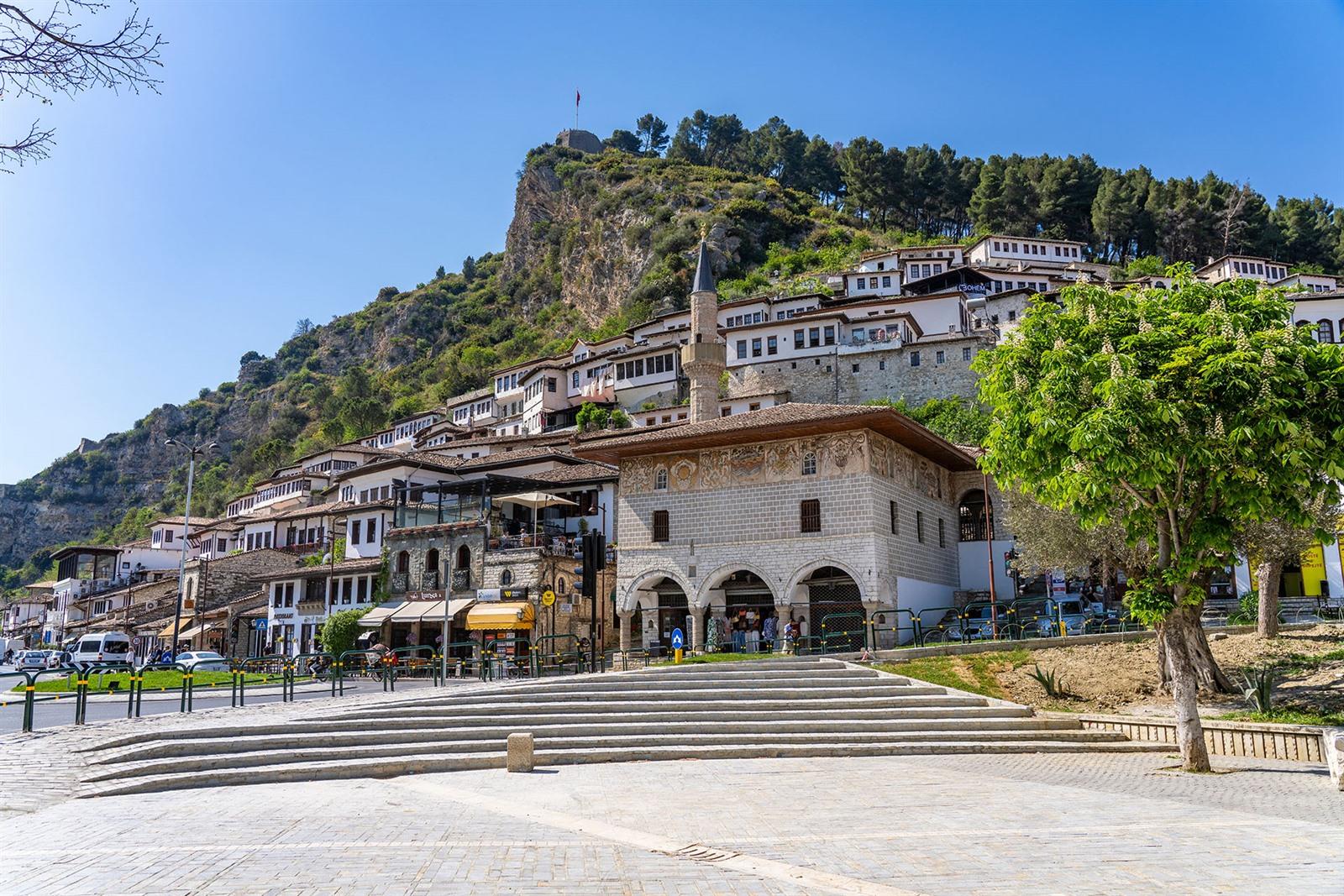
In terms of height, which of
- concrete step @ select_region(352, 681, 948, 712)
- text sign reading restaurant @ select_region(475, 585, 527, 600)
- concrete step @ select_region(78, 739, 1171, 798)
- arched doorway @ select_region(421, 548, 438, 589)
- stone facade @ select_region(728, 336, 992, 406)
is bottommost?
concrete step @ select_region(78, 739, 1171, 798)

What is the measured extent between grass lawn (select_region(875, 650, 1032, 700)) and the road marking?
10953 millimetres

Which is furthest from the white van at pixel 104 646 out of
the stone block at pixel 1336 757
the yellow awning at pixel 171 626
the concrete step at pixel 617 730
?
the stone block at pixel 1336 757

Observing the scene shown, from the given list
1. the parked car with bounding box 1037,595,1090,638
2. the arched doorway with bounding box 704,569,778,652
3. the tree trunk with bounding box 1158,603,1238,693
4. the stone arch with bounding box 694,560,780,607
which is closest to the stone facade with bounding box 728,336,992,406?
the arched doorway with bounding box 704,569,778,652

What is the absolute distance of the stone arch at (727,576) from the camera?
28.3 m

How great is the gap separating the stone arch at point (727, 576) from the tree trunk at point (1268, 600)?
12242 mm

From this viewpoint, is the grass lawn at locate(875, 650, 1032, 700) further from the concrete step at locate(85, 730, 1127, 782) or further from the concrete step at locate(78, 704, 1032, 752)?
the concrete step at locate(85, 730, 1127, 782)

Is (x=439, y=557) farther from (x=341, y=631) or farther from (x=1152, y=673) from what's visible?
(x=1152, y=673)

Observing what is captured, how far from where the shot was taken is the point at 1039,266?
81438 mm

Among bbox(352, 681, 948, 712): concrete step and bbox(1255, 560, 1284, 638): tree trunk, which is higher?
bbox(1255, 560, 1284, 638): tree trunk

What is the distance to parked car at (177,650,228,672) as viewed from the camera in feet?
103

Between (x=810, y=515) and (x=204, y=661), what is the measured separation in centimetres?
2031

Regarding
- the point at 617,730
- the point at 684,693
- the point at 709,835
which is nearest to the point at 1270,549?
the point at 684,693

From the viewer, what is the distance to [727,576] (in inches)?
1177

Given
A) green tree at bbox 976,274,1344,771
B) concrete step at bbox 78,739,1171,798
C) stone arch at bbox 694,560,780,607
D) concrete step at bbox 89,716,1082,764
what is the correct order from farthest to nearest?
stone arch at bbox 694,560,780,607 < concrete step at bbox 89,716,1082,764 < green tree at bbox 976,274,1344,771 < concrete step at bbox 78,739,1171,798
